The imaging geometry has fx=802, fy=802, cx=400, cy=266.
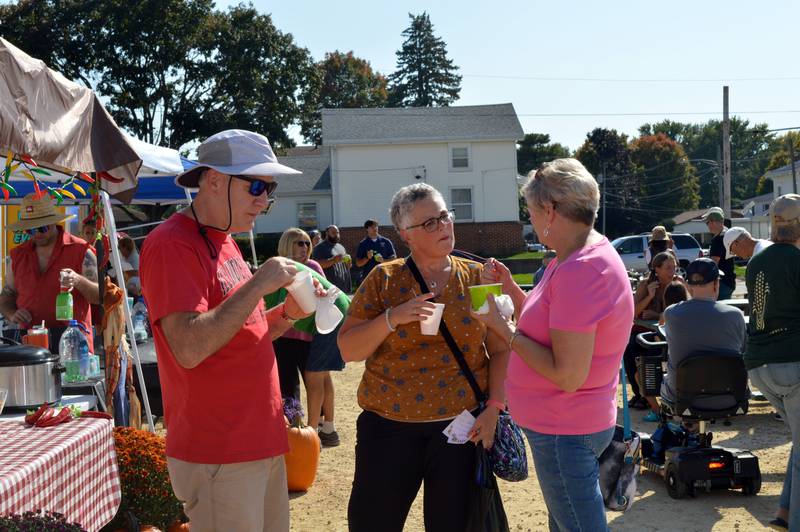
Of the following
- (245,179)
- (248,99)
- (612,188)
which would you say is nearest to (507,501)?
(245,179)

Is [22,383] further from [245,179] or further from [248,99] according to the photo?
[248,99]

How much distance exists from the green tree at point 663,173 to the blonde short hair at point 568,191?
75.2 metres

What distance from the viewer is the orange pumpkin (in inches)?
239

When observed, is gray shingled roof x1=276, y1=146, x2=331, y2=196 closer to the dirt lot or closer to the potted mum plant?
the dirt lot

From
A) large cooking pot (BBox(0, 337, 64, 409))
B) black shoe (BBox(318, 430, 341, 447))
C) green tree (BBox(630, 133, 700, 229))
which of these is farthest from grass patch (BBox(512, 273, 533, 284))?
green tree (BBox(630, 133, 700, 229))

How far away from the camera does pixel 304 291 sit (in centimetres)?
279

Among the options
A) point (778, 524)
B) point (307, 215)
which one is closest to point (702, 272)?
point (778, 524)

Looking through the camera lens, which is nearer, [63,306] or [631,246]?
[63,306]

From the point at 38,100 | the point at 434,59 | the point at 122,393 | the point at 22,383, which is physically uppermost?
the point at 434,59

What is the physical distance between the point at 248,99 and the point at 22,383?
35754 mm

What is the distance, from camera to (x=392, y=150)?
36688 millimetres

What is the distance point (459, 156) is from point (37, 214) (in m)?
31.9

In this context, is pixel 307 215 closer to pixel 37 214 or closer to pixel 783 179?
pixel 37 214

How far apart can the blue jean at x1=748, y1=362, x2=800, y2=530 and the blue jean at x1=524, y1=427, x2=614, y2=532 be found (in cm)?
210
